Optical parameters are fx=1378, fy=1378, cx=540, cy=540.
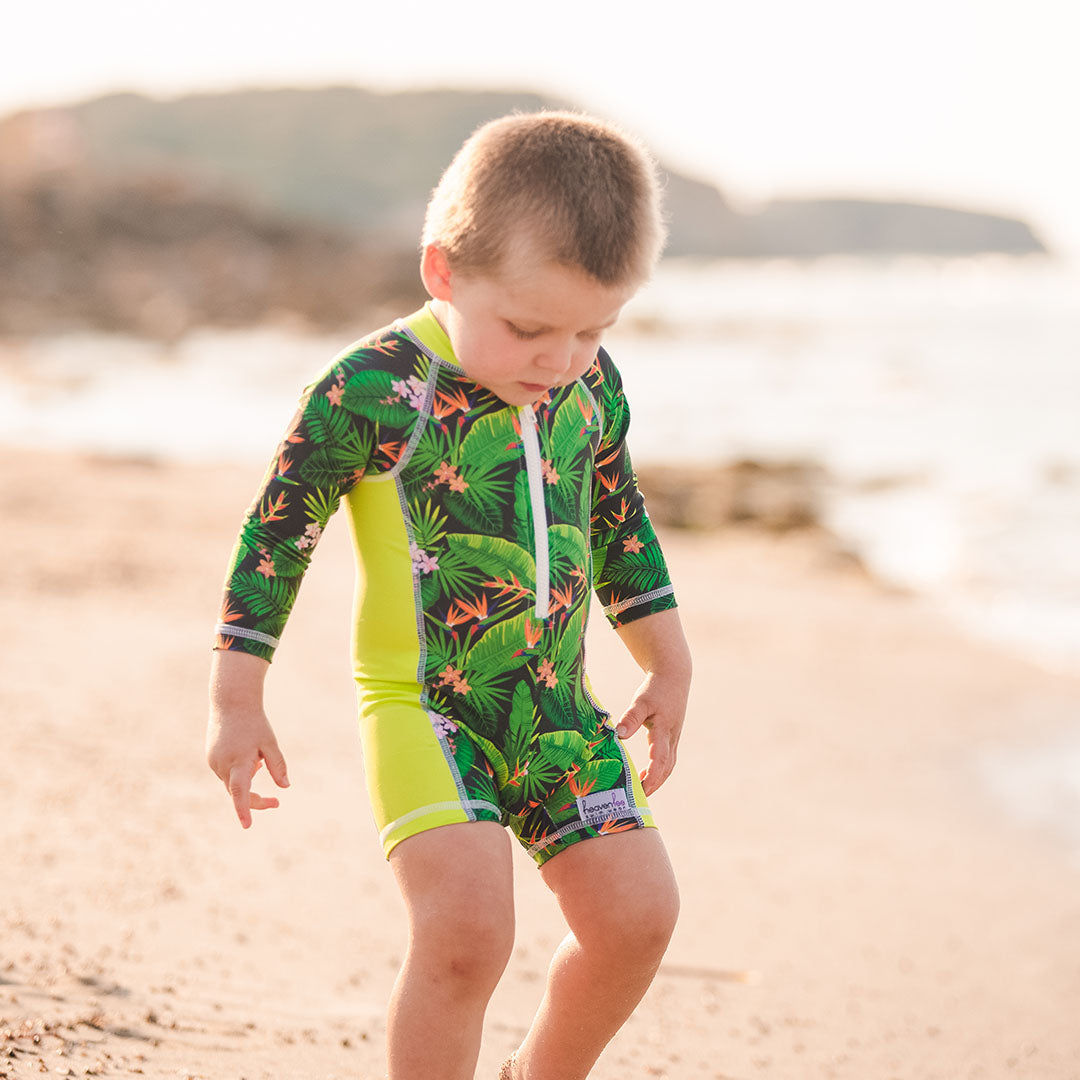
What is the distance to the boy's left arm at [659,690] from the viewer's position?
2.25 metres

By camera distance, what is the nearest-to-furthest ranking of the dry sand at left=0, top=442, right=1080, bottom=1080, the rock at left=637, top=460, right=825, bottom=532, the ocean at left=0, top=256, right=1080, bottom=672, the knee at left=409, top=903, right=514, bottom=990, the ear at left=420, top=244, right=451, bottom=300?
the knee at left=409, top=903, right=514, bottom=990 < the ear at left=420, top=244, right=451, bottom=300 < the dry sand at left=0, top=442, right=1080, bottom=1080 < the ocean at left=0, top=256, right=1080, bottom=672 < the rock at left=637, top=460, right=825, bottom=532

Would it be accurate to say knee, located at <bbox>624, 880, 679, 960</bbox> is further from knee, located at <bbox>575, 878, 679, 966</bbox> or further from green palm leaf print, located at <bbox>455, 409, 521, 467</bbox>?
green palm leaf print, located at <bbox>455, 409, 521, 467</bbox>

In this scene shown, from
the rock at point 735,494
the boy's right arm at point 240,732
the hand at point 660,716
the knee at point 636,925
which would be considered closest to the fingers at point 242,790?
the boy's right arm at point 240,732

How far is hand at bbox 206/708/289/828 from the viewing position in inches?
76.5

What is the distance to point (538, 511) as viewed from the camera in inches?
83.7

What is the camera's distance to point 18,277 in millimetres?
34844

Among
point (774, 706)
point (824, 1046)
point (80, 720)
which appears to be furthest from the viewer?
point (774, 706)

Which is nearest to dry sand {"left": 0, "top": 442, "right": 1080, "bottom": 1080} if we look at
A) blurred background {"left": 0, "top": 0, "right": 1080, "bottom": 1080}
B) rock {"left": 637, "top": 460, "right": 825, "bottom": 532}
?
blurred background {"left": 0, "top": 0, "right": 1080, "bottom": 1080}

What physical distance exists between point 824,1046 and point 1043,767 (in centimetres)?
256

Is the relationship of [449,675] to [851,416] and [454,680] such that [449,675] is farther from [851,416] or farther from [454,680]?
[851,416]

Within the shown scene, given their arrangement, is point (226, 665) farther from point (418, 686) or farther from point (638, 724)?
point (638, 724)

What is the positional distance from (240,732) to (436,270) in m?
0.72

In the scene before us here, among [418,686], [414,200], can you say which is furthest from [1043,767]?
[414,200]

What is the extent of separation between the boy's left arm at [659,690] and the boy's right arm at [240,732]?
1.87 feet
